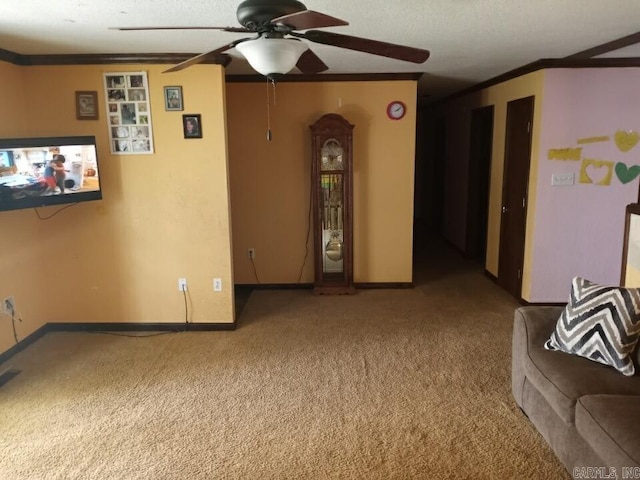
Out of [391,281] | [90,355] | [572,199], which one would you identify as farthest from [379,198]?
[90,355]

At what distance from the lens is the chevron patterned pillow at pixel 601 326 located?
220 cm

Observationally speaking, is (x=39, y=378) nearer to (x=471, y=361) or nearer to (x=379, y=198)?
(x=471, y=361)

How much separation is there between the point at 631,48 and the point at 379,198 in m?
2.41

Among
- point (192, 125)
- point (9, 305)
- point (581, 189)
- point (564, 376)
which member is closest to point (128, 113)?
Result: point (192, 125)

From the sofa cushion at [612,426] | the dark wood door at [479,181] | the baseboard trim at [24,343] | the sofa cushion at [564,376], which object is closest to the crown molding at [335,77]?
the dark wood door at [479,181]

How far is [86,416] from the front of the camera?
8.75 feet

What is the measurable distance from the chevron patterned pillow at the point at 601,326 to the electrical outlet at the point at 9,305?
11.9 feet

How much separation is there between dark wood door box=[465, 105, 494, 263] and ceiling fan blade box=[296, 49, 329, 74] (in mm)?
3906

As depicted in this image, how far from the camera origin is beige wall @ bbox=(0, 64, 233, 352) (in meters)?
3.60

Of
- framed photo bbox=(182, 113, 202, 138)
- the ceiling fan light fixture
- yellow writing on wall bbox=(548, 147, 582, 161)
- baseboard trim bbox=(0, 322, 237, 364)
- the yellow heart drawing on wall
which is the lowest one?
baseboard trim bbox=(0, 322, 237, 364)

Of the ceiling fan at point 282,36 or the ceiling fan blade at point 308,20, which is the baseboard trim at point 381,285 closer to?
the ceiling fan at point 282,36

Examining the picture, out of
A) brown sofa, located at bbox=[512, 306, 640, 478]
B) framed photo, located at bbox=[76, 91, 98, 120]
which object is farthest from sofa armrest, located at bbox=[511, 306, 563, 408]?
framed photo, located at bbox=[76, 91, 98, 120]

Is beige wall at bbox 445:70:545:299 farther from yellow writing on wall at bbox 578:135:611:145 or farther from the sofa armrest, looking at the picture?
the sofa armrest

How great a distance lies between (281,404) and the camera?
277 centimetres
